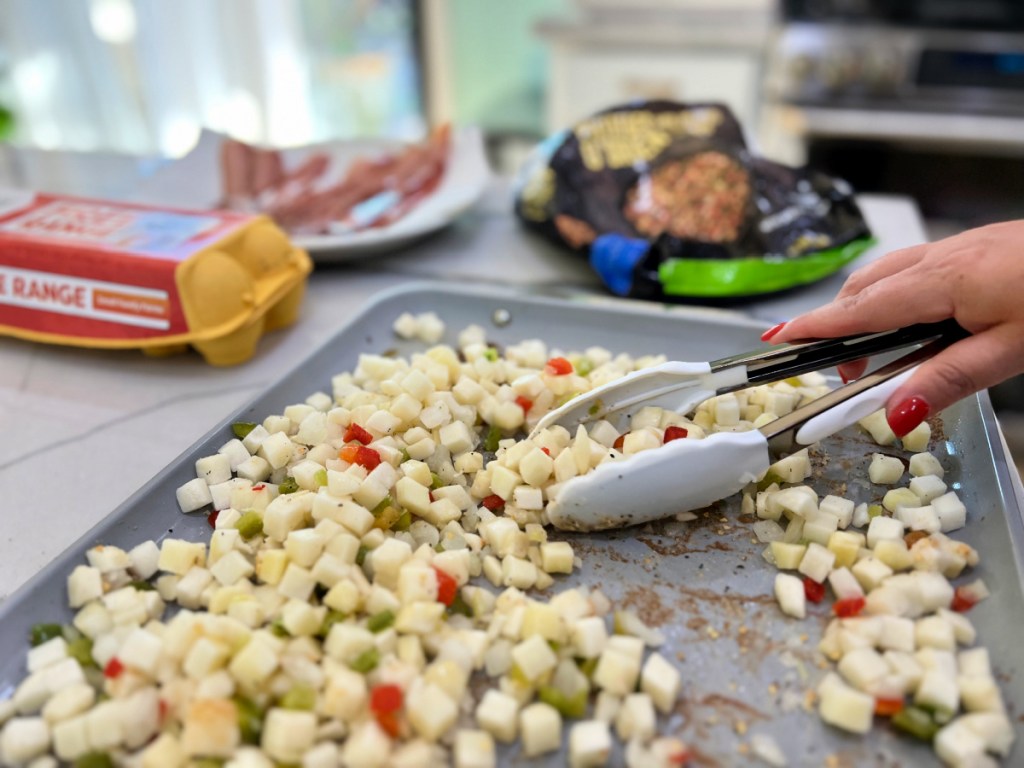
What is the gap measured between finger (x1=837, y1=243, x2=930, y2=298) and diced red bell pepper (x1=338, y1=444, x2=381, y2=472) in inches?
21.4

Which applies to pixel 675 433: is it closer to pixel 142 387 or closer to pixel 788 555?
pixel 788 555

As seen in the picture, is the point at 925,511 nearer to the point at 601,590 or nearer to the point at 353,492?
the point at 601,590

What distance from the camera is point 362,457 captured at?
837 millimetres

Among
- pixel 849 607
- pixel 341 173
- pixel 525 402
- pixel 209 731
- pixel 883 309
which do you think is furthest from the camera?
pixel 341 173

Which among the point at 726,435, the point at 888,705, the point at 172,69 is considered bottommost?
the point at 888,705

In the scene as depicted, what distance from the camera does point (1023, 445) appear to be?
6.63 feet

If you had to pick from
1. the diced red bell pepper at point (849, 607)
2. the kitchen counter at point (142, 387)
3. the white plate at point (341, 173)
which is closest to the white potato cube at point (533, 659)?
the diced red bell pepper at point (849, 607)

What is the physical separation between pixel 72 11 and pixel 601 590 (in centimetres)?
201

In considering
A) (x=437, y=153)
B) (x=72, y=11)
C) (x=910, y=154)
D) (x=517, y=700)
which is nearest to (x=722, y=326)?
(x=517, y=700)

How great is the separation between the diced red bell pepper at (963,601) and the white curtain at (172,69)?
1.56m

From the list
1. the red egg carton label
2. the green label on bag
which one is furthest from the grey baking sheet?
the green label on bag

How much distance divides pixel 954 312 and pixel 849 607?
32cm

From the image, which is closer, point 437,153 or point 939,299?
point 939,299

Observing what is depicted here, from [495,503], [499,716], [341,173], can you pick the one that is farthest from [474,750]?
[341,173]
